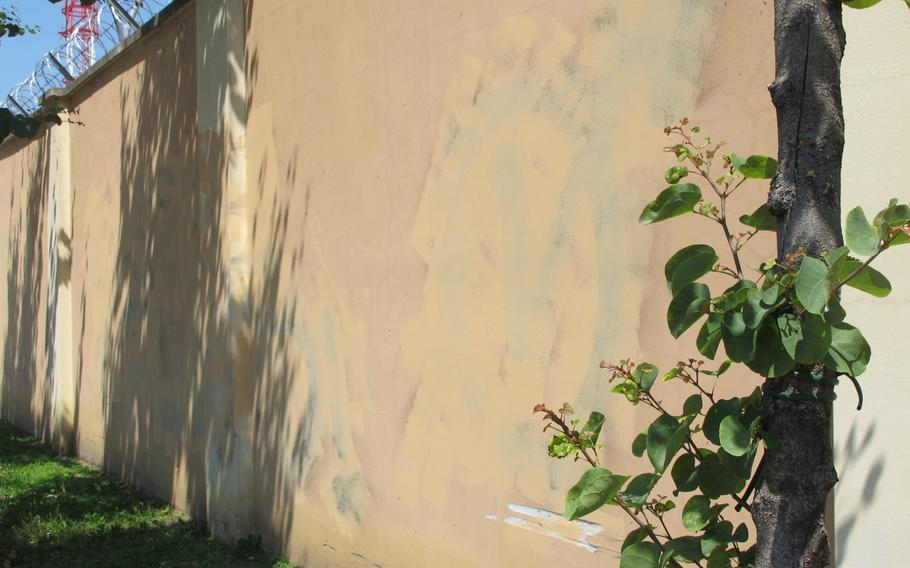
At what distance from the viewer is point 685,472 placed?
5.43 feet

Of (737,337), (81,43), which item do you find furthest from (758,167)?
(81,43)

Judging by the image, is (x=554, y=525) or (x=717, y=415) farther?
(x=554, y=525)

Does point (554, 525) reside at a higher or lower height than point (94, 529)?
higher

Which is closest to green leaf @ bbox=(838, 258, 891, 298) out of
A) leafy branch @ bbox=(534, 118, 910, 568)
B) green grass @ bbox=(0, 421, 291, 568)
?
leafy branch @ bbox=(534, 118, 910, 568)

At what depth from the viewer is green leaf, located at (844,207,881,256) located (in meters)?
1.37

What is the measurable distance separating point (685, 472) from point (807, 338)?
416mm

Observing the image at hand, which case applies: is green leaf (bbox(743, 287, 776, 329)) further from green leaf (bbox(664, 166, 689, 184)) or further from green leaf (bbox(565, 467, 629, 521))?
green leaf (bbox(565, 467, 629, 521))

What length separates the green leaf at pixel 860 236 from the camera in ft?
4.50

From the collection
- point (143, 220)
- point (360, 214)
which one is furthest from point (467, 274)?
point (143, 220)

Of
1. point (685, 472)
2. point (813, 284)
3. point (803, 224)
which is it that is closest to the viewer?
point (813, 284)

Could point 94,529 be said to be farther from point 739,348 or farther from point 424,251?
point 739,348

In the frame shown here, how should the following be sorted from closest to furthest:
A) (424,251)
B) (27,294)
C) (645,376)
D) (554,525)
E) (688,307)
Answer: (688,307), (645,376), (554,525), (424,251), (27,294)

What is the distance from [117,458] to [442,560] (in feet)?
15.6

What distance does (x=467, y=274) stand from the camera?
12.3 feet
